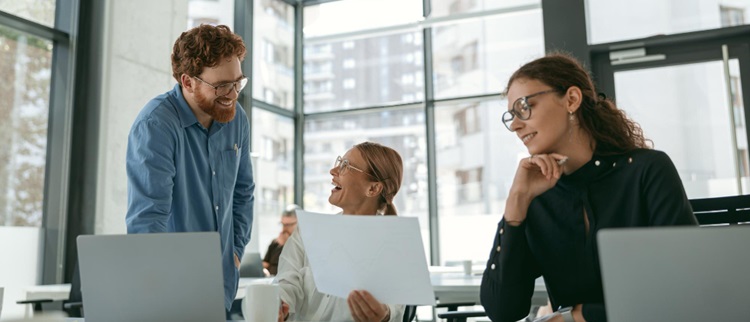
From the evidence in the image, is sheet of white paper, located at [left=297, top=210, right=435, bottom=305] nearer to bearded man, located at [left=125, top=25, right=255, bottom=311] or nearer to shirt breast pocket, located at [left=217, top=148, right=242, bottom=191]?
bearded man, located at [left=125, top=25, right=255, bottom=311]

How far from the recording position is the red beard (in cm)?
205

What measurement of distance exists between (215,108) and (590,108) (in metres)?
1.08

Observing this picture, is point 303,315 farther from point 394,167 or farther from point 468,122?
point 468,122

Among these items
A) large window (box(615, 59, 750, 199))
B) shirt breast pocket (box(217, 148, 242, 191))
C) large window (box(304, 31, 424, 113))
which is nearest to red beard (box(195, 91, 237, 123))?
shirt breast pocket (box(217, 148, 242, 191))

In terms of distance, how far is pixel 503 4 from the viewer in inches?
262

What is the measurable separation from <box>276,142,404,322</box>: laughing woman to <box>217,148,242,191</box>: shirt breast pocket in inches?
12.2

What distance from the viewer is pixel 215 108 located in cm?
207

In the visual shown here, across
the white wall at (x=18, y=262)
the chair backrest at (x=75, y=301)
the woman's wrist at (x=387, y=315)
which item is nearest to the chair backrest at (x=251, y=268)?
the white wall at (x=18, y=262)

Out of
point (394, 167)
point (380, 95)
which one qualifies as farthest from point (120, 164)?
point (394, 167)

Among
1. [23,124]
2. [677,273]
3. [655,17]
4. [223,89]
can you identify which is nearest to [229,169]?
[223,89]

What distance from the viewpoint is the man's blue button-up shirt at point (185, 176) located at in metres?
1.87

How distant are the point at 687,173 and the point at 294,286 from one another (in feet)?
13.6

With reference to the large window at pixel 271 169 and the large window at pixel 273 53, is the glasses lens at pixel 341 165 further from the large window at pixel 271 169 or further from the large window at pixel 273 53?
the large window at pixel 273 53

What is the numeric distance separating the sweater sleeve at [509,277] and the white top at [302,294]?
39 cm
